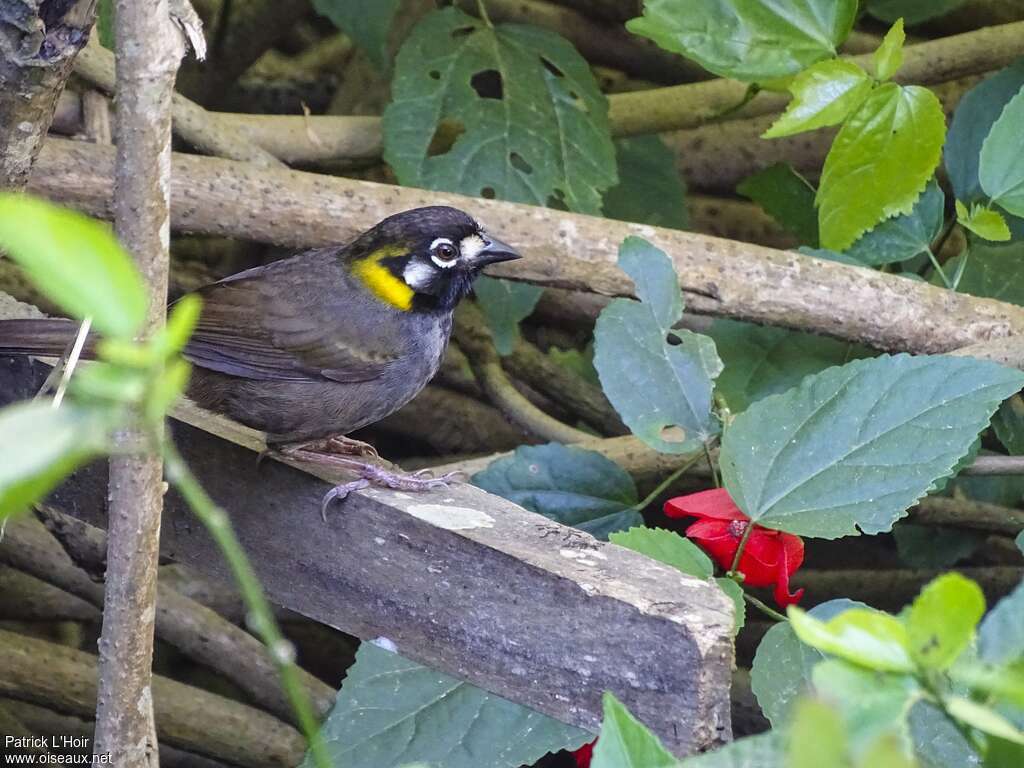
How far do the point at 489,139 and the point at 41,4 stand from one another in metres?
1.91

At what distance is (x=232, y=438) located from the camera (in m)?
2.34

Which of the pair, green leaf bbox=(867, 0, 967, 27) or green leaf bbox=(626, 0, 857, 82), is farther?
green leaf bbox=(867, 0, 967, 27)

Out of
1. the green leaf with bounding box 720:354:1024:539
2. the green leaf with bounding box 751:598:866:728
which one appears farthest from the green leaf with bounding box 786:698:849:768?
the green leaf with bounding box 720:354:1024:539

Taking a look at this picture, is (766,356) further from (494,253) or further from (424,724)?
(424,724)

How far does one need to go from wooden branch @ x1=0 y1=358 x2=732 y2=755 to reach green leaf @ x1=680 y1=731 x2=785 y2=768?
1.89 feet

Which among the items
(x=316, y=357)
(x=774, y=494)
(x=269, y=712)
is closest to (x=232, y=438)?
(x=316, y=357)

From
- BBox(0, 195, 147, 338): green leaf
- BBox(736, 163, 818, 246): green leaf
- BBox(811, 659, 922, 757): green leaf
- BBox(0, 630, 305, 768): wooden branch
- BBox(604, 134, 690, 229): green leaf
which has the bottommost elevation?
BBox(0, 630, 305, 768): wooden branch

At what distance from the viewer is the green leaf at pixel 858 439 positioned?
2.04m

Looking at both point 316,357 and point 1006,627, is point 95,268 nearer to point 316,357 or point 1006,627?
point 1006,627

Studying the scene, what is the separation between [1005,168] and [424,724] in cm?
171

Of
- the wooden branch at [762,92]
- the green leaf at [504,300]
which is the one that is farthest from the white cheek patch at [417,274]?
the wooden branch at [762,92]

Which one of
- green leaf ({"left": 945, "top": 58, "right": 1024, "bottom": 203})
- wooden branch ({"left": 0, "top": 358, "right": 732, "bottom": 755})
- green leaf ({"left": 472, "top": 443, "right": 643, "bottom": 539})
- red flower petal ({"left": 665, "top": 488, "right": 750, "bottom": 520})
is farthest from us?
green leaf ({"left": 945, "top": 58, "right": 1024, "bottom": 203})

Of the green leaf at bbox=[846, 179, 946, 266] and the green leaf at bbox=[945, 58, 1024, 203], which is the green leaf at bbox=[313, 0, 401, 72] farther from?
the green leaf at bbox=[945, 58, 1024, 203]

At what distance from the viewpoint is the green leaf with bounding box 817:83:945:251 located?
2.82 meters
